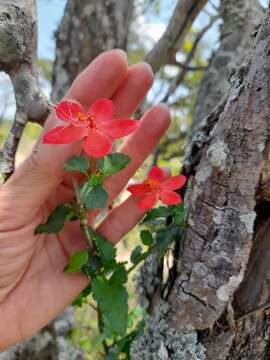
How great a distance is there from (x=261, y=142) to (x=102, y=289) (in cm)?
40

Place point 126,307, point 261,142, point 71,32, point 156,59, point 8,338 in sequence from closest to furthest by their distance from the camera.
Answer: point 261,142, point 126,307, point 8,338, point 156,59, point 71,32

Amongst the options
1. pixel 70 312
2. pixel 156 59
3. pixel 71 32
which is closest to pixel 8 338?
pixel 70 312

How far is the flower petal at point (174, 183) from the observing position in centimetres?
92

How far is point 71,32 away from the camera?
5.60 ft

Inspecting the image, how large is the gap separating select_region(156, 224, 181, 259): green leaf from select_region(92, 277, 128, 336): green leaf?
0.34 ft

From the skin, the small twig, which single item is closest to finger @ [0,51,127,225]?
the skin

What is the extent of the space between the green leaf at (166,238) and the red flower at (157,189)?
56 mm

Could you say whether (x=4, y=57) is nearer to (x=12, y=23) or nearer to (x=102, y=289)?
(x=12, y=23)

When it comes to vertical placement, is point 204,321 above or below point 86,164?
below

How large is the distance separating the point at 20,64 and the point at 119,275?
44cm

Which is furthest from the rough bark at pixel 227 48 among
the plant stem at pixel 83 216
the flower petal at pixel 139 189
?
the plant stem at pixel 83 216

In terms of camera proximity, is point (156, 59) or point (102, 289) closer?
point (102, 289)

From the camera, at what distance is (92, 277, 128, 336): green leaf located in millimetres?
861

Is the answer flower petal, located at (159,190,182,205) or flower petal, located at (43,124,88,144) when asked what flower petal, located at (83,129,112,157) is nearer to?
flower petal, located at (43,124,88,144)
